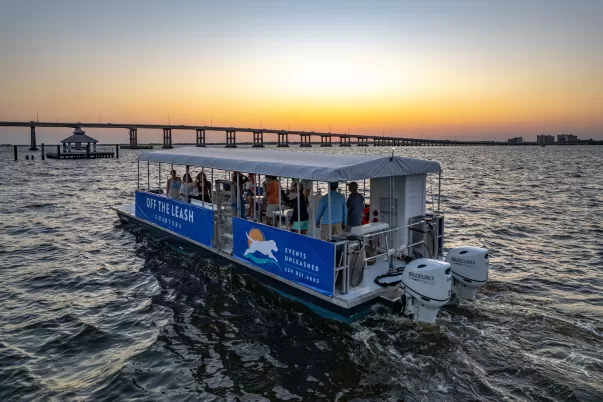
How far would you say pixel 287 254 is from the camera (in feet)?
31.7

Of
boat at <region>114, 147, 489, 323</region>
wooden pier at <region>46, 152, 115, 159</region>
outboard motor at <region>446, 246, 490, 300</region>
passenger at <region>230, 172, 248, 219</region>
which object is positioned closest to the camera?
boat at <region>114, 147, 489, 323</region>

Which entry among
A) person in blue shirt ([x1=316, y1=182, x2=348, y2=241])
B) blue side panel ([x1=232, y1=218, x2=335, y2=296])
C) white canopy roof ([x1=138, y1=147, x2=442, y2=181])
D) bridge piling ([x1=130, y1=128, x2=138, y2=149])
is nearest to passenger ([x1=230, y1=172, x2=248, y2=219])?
white canopy roof ([x1=138, y1=147, x2=442, y2=181])

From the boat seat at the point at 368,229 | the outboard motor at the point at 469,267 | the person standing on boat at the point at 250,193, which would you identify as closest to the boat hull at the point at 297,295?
the boat seat at the point at 368,229

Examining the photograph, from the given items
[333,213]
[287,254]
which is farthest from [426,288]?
[287,254]

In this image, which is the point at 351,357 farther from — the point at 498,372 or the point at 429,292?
the point at 498,372

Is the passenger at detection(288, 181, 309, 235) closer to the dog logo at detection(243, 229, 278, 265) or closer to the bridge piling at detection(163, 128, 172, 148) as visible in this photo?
the dog logo at detection(243, 229, 278, 265)

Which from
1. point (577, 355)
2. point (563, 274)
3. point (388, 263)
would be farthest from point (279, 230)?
point (563, 274)

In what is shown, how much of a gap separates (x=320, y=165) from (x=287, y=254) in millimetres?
2062

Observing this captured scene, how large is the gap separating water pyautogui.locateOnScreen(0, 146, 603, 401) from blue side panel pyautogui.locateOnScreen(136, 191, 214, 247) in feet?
2.74

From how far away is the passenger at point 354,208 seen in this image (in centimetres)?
1035

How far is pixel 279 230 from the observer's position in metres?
9.80

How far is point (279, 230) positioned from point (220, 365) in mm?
3115

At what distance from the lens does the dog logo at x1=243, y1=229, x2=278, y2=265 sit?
10.1 metres

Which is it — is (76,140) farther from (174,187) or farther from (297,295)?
(297,295)
